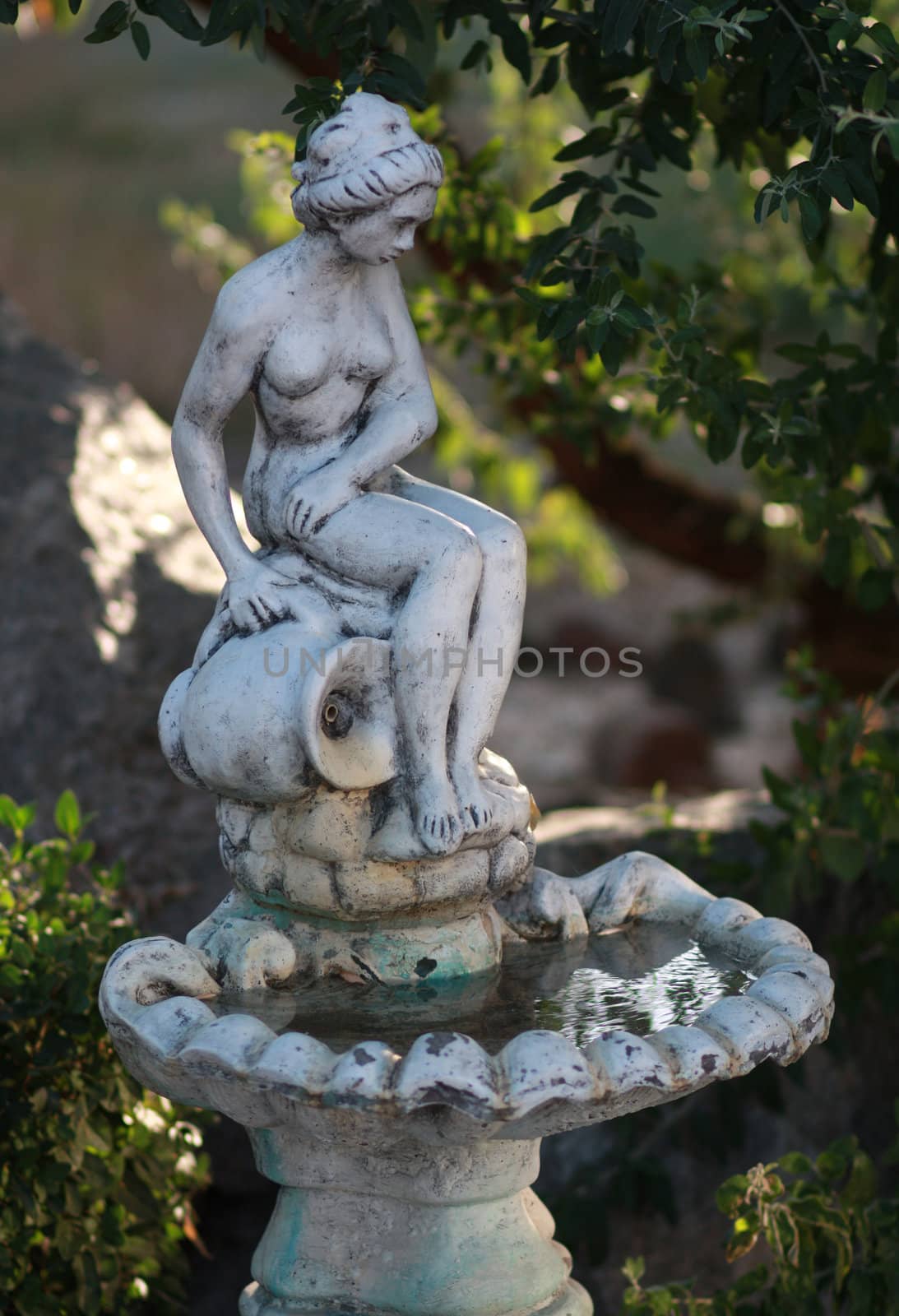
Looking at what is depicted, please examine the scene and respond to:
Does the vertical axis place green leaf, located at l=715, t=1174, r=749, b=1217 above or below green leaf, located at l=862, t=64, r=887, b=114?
below

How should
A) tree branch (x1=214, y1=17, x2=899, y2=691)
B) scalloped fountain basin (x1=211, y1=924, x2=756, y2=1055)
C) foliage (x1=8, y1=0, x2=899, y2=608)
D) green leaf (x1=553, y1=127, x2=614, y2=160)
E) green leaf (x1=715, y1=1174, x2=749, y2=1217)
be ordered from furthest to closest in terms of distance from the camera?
1. tree branch (x1=214, y1=17, x2=899, y2=691)
2. green leaf (x1=553, y1=127, x2=614, y2=160)
3. green leaf (x1=715, y1=1174, x2=749, y2=1217)
4. foliage (x1=8, y1=0, x2=899, y2=608)
5. scalloped fountain basin (x1=211, y1=924, x2=756, y2=1055)

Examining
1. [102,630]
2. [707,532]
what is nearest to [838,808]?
[102,630]

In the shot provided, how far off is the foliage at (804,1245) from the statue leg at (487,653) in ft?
2.67

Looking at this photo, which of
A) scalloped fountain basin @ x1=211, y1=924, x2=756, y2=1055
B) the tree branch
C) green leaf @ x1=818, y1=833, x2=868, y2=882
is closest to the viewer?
scalloped fountain basin @ x1=211, y1=924, x2=756, y2=1055

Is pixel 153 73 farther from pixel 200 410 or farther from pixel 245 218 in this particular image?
pixel 200 410

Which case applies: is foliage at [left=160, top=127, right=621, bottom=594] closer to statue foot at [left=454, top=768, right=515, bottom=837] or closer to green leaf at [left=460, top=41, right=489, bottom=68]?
green leaf at [left=460, top=41, right=489, bottom=68]

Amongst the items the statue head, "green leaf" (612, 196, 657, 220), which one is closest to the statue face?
the statue head

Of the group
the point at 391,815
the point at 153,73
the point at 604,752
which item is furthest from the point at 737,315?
the point at 153,73

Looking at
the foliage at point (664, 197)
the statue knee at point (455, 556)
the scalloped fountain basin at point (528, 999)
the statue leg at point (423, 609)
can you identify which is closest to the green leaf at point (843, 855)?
the foliage at point (664, 197)

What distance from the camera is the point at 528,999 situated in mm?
2293

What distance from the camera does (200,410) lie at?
2.33 meters

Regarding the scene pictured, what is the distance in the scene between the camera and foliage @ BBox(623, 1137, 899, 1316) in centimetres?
253

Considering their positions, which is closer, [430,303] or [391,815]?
[391,815]

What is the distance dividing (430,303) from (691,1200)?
207 cm
